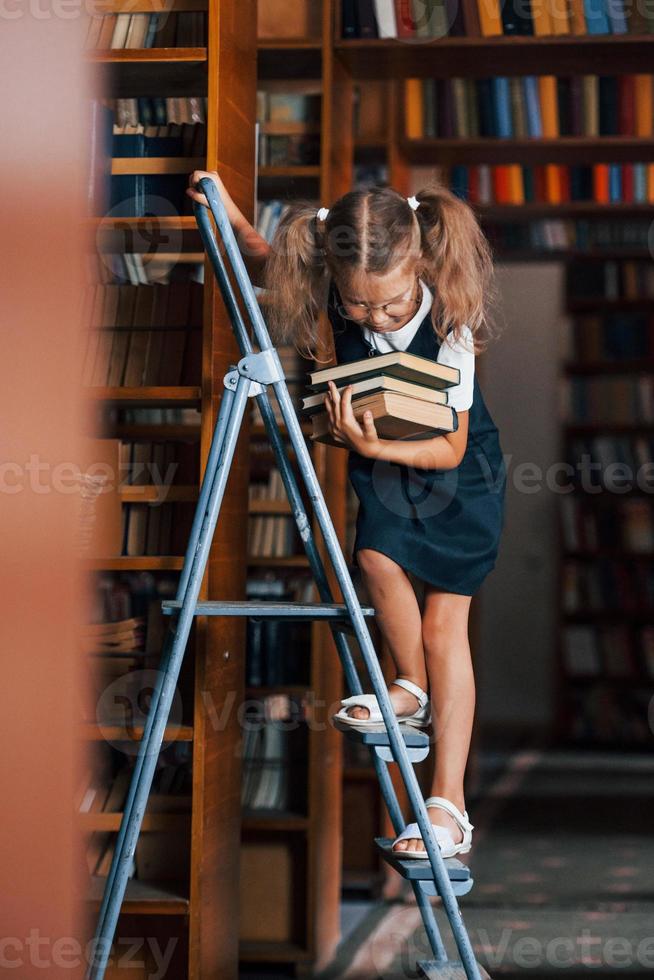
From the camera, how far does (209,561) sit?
221 cm

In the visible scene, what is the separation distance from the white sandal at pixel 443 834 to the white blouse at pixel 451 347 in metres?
0.60

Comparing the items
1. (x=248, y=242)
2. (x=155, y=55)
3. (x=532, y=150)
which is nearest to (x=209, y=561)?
(x=248, y=242)

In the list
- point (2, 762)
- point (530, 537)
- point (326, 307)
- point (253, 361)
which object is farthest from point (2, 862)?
point (530, 537)

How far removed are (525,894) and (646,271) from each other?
13.0ft

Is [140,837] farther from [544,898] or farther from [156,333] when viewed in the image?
[544,898]

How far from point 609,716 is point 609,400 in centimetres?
163

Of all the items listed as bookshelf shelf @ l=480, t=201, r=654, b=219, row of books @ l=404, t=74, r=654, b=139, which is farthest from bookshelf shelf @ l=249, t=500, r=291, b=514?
bookshelf shelf @ l=480, t=201, r=654, b=219

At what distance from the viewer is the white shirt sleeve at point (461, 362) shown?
1.98m

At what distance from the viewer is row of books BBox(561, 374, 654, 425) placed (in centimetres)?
667

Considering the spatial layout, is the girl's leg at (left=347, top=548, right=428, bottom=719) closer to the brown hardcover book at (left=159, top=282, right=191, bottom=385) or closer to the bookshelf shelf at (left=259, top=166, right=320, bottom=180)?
the brown hardcover book at (left=159, top=282, right=191, bottom=385)

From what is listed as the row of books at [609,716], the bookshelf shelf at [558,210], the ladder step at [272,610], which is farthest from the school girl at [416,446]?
the row of books at [609,716]

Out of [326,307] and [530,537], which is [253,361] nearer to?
[326,307]

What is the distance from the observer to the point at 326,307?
2062 millimetres

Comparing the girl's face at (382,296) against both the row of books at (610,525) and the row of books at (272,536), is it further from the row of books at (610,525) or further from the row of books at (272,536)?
the row of books at (610,525)
